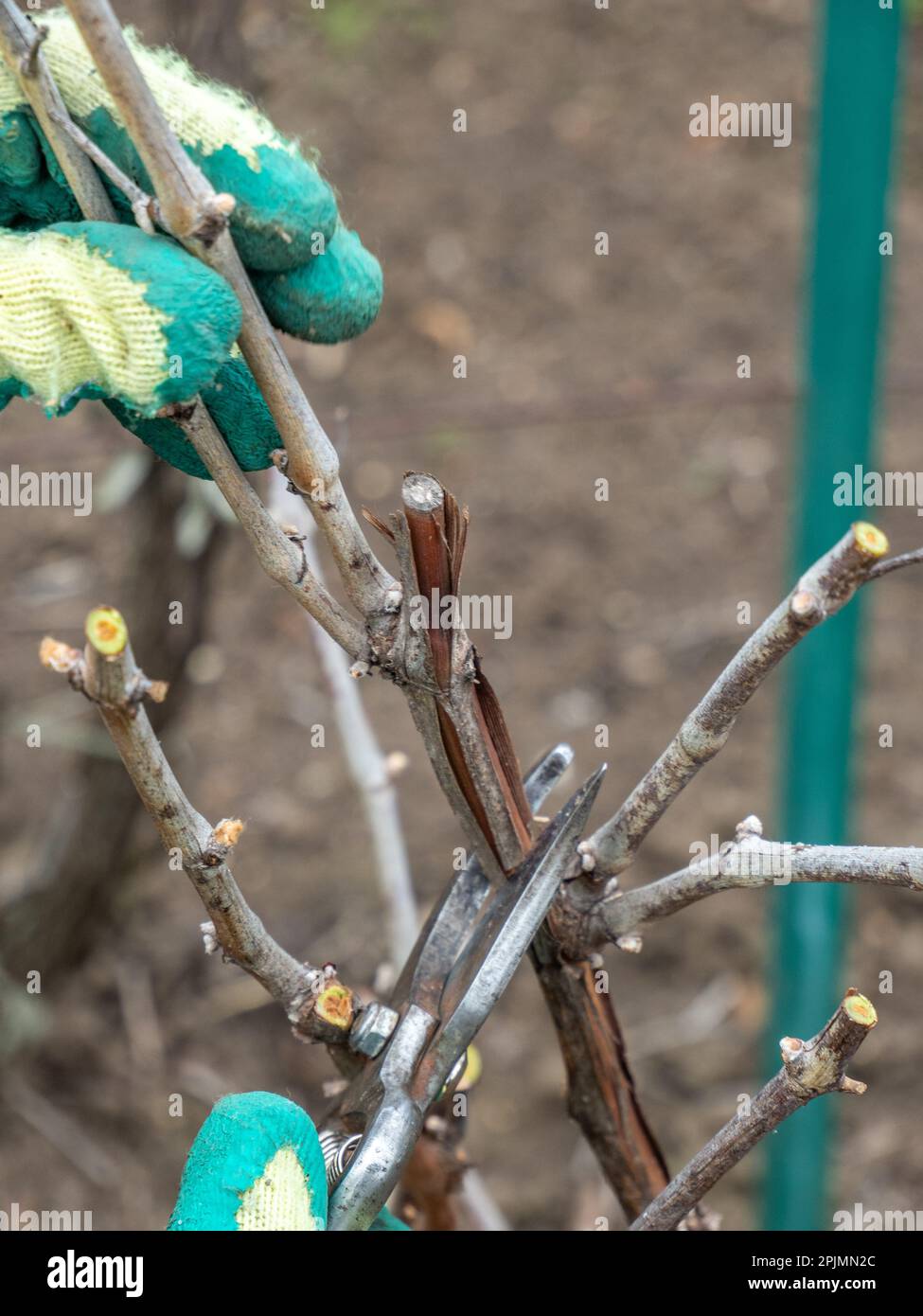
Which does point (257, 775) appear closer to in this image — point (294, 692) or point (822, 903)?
point (294, 692)

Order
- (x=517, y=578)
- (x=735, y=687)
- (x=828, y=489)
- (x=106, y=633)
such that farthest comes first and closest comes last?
(x=517, y=578) → (x=828, y=489) → (x=735, y=687) → (x=106, y=633)

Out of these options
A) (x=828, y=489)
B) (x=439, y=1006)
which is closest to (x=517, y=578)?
(x=828, y=489)

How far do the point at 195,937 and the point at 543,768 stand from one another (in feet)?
4.26

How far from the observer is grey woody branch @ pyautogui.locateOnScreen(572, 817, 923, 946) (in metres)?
0.59

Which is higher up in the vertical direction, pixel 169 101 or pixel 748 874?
pixel 169 101

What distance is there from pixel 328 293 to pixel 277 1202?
43cm

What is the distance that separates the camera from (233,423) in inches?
25.2

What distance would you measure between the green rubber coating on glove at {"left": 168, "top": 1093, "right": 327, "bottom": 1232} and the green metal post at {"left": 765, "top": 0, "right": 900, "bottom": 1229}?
34.7 inches

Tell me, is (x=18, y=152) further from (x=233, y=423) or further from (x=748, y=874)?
(x=748, y=874)

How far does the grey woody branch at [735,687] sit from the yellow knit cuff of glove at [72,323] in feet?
0.96

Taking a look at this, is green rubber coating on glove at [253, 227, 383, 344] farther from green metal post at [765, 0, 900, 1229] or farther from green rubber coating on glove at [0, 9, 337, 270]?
green metal post at [765, 0, 900, 1229]

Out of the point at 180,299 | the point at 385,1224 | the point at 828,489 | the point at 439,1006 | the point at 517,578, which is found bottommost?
the point at 385,1224

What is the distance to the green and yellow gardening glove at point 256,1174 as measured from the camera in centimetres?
59
